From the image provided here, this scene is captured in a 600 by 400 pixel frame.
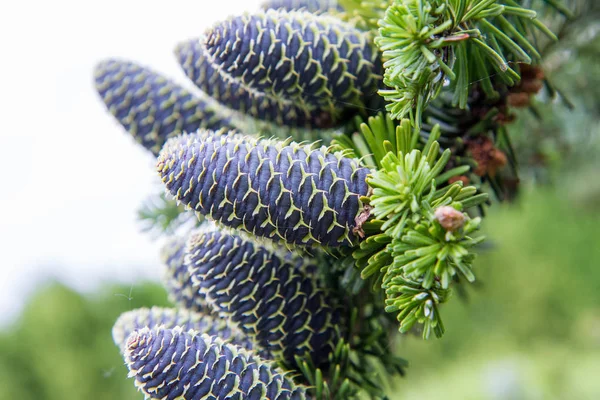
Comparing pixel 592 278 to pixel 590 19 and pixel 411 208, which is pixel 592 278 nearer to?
pixel 590 19

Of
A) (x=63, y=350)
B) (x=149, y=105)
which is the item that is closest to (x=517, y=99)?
(x=149, y=105)

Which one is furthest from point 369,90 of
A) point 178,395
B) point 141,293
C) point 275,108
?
point 141,293

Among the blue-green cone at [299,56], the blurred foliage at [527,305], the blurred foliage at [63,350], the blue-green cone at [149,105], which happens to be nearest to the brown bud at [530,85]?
the blue-green cone at [299,56]

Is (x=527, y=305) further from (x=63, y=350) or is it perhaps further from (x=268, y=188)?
(x=268, y=188)

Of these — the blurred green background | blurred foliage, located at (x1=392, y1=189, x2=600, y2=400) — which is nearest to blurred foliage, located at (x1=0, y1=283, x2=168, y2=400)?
the blurred green background

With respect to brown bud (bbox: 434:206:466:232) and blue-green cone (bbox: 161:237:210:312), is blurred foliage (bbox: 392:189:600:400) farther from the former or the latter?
brown bud (bbox: 434:206:466:232)
